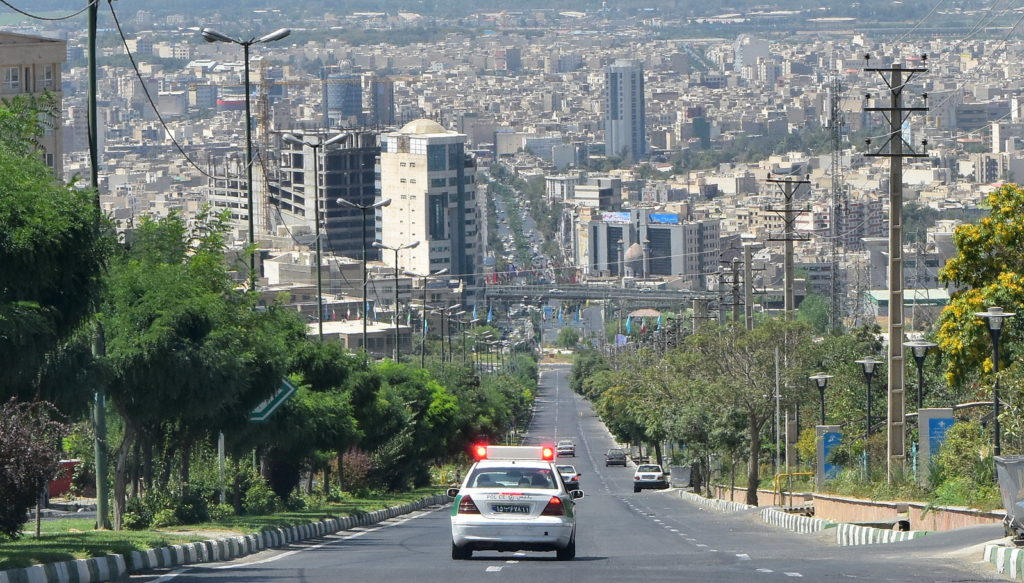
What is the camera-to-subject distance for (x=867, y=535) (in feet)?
81.6

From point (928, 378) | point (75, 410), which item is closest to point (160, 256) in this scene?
point (75, 410)

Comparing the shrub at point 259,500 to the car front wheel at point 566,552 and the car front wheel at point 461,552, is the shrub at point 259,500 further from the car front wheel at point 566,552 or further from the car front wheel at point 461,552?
the car front wheel at point 566,552

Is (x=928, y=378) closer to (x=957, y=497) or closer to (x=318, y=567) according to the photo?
(x=957, y=497)

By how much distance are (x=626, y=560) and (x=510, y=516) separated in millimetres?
1580

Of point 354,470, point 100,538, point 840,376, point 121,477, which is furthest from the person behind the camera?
point 354,470

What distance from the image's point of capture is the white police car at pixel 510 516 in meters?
18.5

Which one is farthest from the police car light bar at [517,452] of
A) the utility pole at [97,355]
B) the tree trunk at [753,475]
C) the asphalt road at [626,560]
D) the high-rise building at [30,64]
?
the high-rise building at [30,64]

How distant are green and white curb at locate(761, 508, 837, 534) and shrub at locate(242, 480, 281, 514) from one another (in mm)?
9613

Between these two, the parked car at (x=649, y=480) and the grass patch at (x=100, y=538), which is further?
the parked car at (x=649, y=480)

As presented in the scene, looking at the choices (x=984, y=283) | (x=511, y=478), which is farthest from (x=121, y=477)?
(x=984, y=283)

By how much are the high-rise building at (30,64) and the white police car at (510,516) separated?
64.3 meters

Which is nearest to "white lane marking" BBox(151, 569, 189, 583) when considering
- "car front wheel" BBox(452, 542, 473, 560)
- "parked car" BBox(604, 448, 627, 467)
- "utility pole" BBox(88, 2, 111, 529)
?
"car front wheel" BBox(452, 542, 473, 560)

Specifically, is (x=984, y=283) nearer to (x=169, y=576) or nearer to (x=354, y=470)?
(x=169, y=576)

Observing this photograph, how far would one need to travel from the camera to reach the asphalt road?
1568 cm
